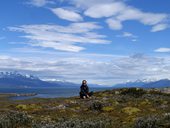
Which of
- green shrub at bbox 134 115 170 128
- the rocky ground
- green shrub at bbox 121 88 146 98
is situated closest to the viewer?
green shrub at bbox 134 115 170 128

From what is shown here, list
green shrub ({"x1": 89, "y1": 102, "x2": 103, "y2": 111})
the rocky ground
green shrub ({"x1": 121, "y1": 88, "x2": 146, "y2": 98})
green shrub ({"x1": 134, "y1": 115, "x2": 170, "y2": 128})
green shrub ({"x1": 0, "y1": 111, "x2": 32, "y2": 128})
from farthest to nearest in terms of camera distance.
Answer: green shrub ({"x1": 121, "y1": 88, "x2": 146, "y2": 98}) → green shrub ({"x1": 89, "y1": 102, "x2": 103, "y2": 111}) → green shrub ({"x1": 0, "y1": 111, "x2": 32, "y2": 128}) → the rocky ground → green shrub ({"x1": 134, "y1": 115, "x2": 170, "y2": 128})

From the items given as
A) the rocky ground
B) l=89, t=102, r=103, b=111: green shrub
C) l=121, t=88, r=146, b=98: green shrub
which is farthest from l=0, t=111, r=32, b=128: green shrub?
l=121, t=88, r=146, b=98: green shrub

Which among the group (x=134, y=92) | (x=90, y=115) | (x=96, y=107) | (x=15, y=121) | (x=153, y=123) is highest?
(x=134, y=92)

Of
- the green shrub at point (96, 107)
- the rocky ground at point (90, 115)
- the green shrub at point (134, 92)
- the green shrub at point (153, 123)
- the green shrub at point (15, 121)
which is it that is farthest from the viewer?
the green shrub at point (134, 92)

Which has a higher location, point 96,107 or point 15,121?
point 96,107

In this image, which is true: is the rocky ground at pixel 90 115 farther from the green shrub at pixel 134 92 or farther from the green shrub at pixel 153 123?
the green shrub at pixel 134 92

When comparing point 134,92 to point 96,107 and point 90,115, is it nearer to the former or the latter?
point 96,107

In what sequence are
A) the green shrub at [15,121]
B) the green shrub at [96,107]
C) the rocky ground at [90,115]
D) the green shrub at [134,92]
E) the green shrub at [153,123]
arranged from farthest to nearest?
1. the green shrub at [134,92]
2. the green shrub at [96,107]
3. the green shrub at [15,121]
4. the rocky ground at [90,115]
5. the green shrub at [153,123]

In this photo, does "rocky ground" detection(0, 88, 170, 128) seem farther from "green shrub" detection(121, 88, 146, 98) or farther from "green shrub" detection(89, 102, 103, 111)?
"green shrub" detection(121, 88, 146, 98)

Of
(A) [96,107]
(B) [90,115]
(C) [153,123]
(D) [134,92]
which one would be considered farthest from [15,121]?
(D) [134,92]

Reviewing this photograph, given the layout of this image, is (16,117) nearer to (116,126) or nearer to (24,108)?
(116,126)

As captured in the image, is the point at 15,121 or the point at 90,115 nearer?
the point at 15,121

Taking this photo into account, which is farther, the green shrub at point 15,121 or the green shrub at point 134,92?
the green shrub at point 134,92

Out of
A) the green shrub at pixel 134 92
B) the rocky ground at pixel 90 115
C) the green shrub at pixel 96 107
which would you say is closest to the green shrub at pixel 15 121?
the rocky ground at pixel 90 115
